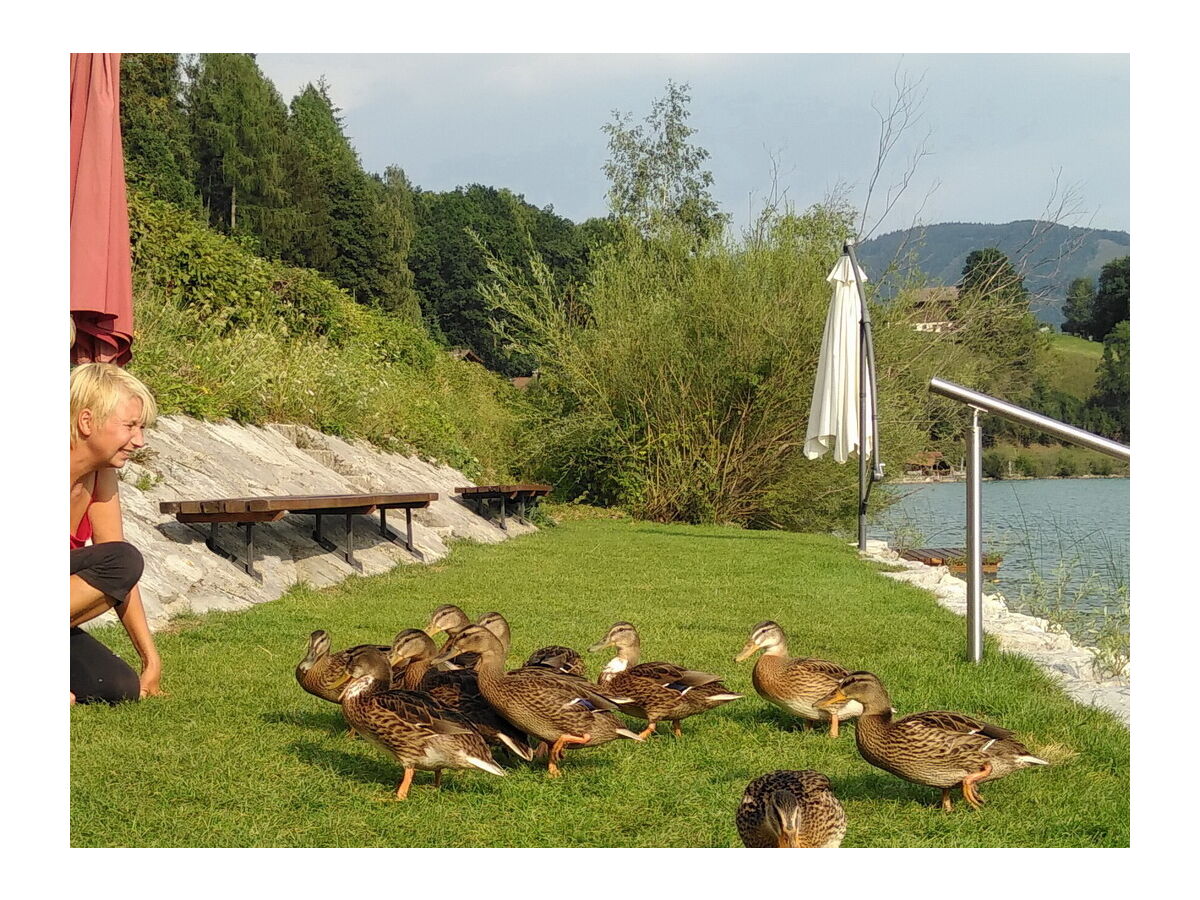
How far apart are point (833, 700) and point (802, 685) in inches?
17.0

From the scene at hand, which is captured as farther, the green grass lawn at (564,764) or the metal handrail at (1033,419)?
the metal handrail at (1033,419)

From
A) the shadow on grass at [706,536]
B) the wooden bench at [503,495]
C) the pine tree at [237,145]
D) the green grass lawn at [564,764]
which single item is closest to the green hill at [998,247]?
the shadow on grass at [706,536]

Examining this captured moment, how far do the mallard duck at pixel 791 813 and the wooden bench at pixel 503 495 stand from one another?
1012 centimetres

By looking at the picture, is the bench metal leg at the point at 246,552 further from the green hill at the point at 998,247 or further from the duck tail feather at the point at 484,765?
the green hill at the point at 998,247

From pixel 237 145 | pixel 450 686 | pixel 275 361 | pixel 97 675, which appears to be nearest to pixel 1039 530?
pixel 450 686

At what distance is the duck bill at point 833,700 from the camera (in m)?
4.02

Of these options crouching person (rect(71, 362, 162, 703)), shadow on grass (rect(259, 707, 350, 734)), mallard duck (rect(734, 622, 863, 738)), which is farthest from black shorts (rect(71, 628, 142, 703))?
mallard duck (rect(734, 622, 863, 738))

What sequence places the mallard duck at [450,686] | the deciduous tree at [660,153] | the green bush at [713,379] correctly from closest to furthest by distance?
the mallard duck at [450,686]
the green bush at [713,379]
the deciduous tree at [660,153]

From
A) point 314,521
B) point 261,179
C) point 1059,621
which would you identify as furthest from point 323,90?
point 1059,621

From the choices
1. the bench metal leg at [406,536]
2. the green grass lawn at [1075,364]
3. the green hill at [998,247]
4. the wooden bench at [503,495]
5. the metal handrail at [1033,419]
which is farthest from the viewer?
the green grass lawn at [1075,364]

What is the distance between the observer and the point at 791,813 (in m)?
2.83

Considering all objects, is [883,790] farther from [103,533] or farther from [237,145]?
[237,145]
